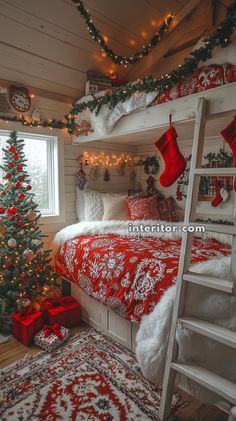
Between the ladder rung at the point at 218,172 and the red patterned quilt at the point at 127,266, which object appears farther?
the red patterned quilt at the point at 127,266

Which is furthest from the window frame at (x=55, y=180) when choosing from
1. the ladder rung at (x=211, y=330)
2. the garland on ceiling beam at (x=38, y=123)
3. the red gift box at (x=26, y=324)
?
the ladder rung at (x=211, y=330)

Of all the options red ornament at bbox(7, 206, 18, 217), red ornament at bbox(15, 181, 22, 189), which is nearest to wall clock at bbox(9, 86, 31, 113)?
red ornament at bbox(15, 181, 22, 189)

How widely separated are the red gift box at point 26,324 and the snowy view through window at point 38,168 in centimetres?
116

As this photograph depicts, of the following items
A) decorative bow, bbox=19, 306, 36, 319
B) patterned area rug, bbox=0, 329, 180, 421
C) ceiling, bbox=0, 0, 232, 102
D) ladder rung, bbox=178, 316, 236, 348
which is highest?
ceiling, bbox=0, 0, 232, 102

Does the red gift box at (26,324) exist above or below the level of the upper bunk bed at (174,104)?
below

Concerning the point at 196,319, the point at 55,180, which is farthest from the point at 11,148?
the point at 196,319

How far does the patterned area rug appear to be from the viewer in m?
1.44

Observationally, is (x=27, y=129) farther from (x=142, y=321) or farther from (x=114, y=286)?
(x=142, y=321)

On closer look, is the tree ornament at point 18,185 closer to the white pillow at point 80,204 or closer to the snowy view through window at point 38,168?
the snowy view through window at point 38,168

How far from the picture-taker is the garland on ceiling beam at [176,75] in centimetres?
147

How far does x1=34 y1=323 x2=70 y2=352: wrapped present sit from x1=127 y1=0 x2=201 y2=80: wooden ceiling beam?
2.88m

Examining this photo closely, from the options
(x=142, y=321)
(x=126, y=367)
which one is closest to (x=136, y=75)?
(x=142, y=321)

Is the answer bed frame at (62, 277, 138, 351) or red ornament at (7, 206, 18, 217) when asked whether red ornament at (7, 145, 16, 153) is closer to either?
red ornament at (7, 206, 18, 217)

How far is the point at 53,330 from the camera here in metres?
2.14
